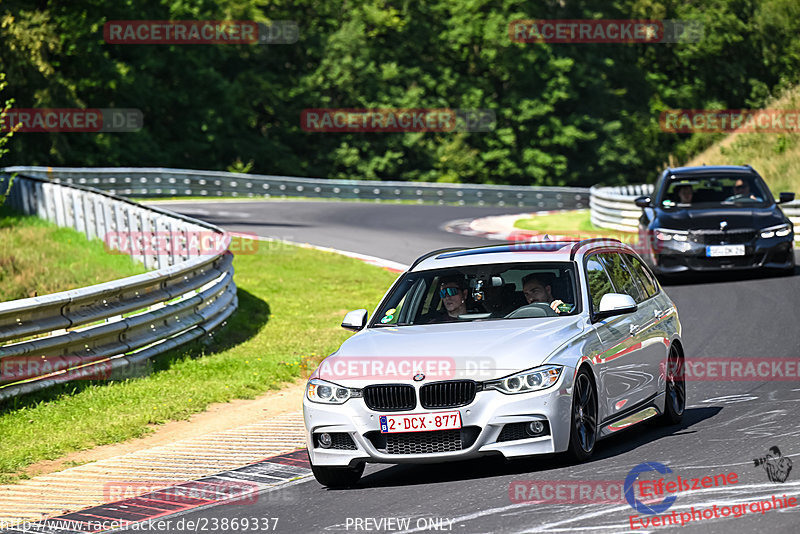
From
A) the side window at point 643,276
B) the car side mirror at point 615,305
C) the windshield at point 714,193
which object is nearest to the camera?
the car side mirror at point 615,305

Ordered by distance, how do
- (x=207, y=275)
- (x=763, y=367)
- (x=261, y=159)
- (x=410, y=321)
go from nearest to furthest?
1. (x=410, y=321)
2. (x=763, y=367)
3. (x=207, y=275)
4. (x=261, y=159)

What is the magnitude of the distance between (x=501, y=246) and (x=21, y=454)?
4.16 metres

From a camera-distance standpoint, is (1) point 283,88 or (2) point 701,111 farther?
(2) point 701,111

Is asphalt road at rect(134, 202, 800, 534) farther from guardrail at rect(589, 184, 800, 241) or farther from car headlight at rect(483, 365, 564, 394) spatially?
guardrail at rect(589, 184, 800, 241)

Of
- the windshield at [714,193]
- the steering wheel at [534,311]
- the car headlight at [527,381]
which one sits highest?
the steering wheel at [534,311]

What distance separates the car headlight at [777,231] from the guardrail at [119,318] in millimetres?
7980

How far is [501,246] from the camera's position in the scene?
33.3 ft

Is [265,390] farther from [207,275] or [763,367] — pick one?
[763,367]

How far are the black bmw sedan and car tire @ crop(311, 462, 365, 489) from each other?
11717mm

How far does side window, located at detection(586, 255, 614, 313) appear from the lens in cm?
931

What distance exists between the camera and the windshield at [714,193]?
20000 mm

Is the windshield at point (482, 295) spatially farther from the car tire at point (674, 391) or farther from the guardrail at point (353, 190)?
the guardrail at point (353, 190)

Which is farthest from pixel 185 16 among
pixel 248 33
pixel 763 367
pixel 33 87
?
pixel 763 367

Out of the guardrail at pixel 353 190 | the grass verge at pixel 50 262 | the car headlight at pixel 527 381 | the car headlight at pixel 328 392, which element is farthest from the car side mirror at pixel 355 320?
the guardrail at pixel 353 190
